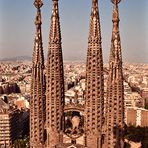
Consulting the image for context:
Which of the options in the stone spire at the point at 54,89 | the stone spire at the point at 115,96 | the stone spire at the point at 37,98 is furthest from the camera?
the stone spire at the point at 37,98

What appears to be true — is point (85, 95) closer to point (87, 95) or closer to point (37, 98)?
point (87, 95)

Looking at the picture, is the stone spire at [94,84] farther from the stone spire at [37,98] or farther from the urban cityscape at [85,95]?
the stone spire at [37,98]

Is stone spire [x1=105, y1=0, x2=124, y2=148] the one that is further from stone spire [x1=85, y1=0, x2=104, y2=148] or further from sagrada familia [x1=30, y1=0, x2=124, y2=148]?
stone spire [x1=85, y1=0, x2=104, y2=148]

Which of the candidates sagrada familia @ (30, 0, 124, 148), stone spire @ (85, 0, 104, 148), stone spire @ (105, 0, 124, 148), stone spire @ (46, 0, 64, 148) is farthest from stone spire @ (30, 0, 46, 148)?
stone spire @ (105, 0, 124, 148)

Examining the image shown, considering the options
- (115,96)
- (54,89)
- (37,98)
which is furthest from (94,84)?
(37,98)

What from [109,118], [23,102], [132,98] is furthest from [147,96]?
[109,118]

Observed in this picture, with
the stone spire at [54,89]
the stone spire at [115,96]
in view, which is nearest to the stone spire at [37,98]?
the stone spire at [54,89]

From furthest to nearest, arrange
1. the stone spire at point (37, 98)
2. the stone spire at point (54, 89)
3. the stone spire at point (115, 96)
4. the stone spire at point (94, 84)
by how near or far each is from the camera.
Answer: the stone spire at point (37, 98)
the stone spire at point (54, 89)
the stone spire at point (115, 96)
the stone spire at point (94, 84)

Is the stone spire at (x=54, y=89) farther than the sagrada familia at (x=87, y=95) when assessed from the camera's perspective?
Yes
